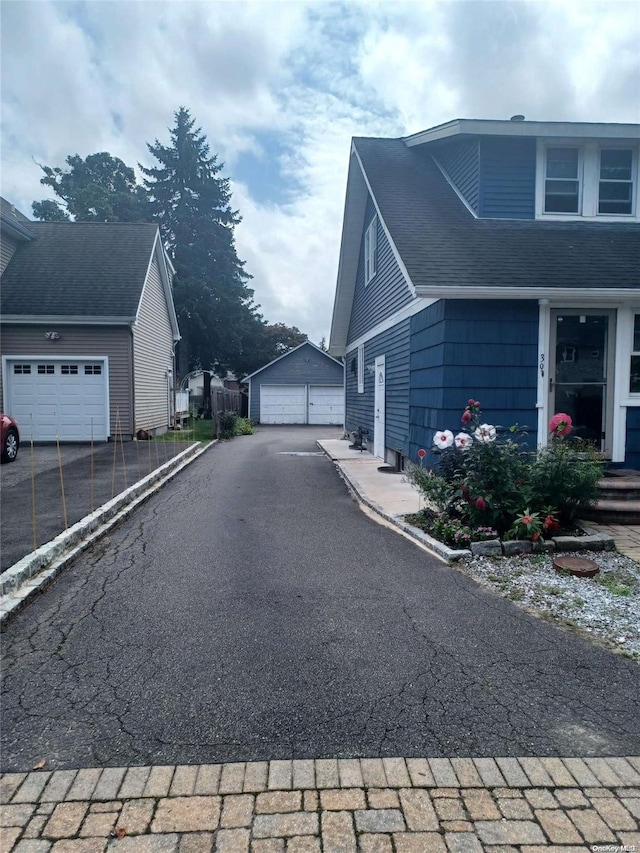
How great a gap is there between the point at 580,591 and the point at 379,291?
9233mm

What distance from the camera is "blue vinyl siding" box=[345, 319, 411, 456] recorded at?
10.4 metres

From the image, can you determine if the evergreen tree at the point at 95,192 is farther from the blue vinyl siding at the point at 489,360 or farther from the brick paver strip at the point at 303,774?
the brick paver strip at the point at 303,774

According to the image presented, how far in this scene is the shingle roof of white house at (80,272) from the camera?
50.0ft

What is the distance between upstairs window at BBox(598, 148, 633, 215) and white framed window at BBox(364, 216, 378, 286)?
4.66m

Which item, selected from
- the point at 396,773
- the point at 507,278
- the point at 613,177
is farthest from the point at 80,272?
the point at 396,773

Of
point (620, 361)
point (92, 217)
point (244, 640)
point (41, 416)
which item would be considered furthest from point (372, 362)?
point (92, 217)

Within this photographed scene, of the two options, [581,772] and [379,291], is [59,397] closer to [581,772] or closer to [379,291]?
[379,291]

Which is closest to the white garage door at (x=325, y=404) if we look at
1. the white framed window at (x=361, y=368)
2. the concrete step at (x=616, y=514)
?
the white framed window at (x=361, y=368)

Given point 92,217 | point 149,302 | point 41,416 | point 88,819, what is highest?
point 92,217

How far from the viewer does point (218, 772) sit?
2.41 m

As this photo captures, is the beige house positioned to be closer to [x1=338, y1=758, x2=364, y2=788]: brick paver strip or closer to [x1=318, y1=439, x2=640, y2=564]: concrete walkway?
[x1=318, y1=439, x2=640, y2=564]: concrete walkway

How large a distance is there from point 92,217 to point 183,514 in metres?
41.3

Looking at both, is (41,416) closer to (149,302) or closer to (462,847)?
(149,302)

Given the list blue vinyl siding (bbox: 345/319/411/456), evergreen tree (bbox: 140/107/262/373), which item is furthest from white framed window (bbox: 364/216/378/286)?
evergreen tree (bbox: 140/107/262/373)
